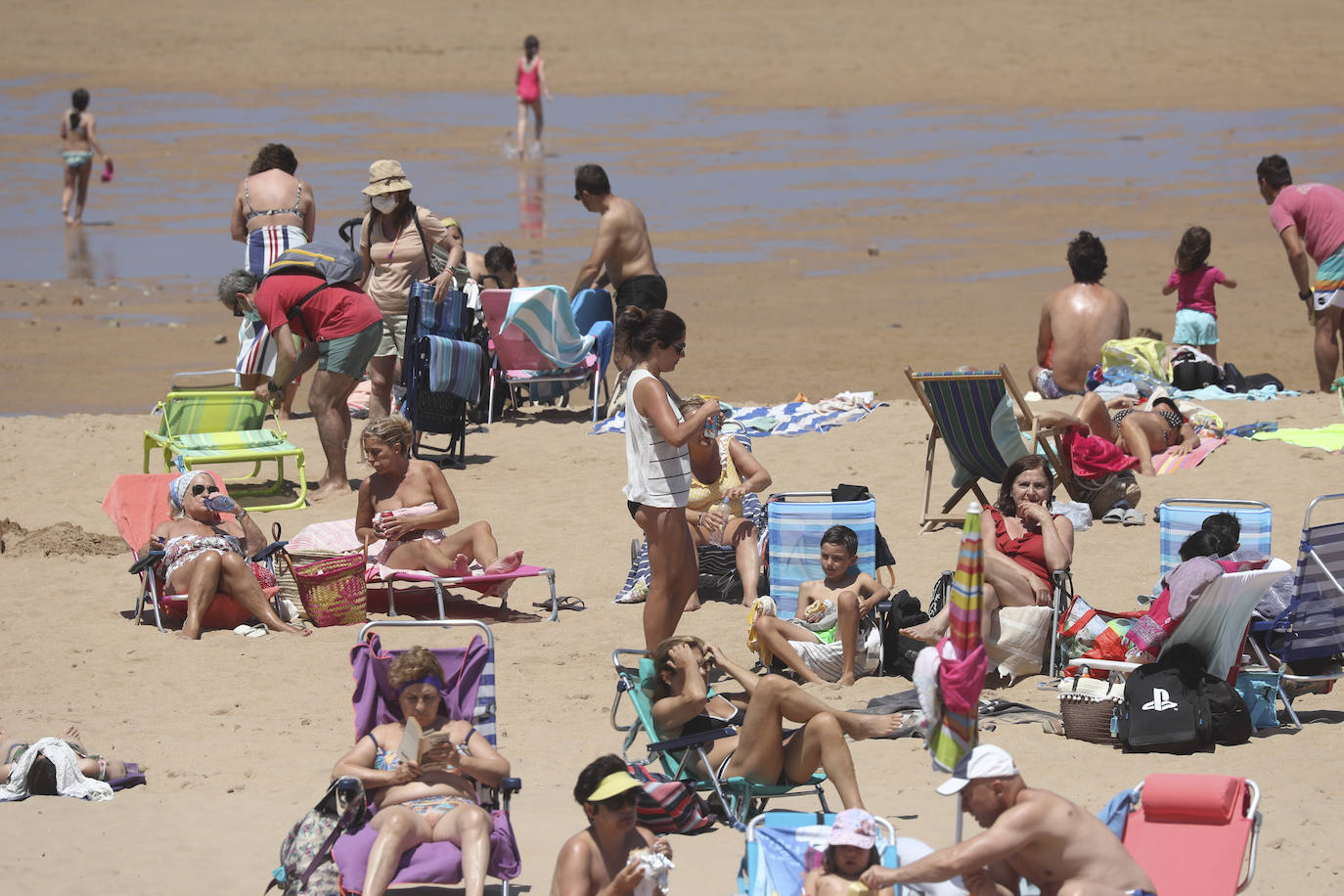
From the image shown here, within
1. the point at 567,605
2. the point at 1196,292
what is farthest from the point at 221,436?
the point at 1196,292

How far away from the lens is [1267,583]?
5984 millimetres

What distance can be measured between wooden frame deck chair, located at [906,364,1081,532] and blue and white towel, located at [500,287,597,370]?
3.19m

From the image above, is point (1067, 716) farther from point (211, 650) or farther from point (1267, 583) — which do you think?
point (211, 650)

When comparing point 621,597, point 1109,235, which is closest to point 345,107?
point 1109,235

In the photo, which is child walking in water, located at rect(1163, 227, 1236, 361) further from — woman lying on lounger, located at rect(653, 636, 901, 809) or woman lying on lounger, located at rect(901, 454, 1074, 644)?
woman lying on lounger, located at rect(653, 636, 901, 809)

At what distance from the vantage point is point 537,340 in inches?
439

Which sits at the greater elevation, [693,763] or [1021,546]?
[1021,546]

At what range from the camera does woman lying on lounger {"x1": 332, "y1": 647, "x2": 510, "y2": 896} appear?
15.8ft

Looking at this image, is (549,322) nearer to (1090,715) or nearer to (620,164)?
(1090,715)

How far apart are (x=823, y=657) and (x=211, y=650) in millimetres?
2575

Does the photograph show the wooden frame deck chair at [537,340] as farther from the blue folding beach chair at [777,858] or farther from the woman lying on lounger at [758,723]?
the blue folding beach chair at [777,858]

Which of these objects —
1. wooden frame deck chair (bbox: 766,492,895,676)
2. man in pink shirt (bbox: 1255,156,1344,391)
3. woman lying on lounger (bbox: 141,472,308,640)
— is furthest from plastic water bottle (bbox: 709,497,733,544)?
man in pink shirt (bbox: 1255,156,1344,391)

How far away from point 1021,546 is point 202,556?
3.46 m

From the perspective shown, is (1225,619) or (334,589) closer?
(1225,619)
